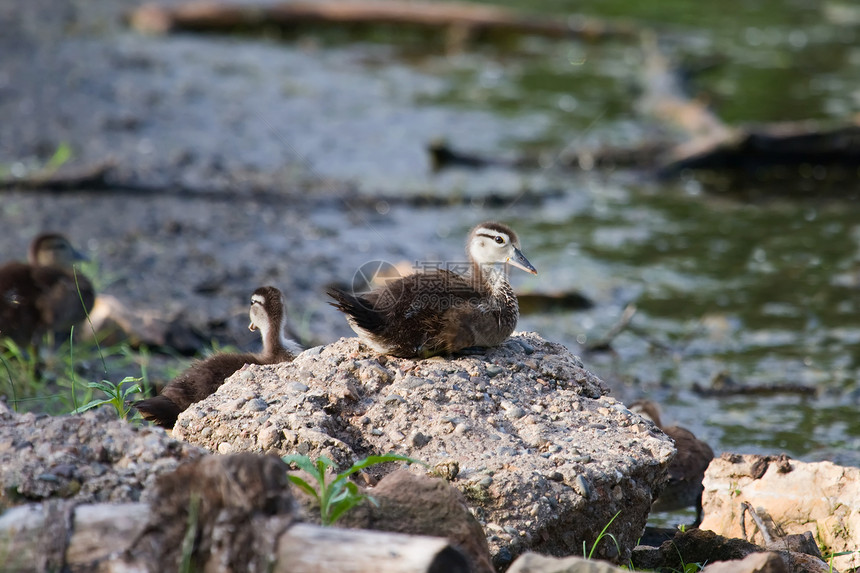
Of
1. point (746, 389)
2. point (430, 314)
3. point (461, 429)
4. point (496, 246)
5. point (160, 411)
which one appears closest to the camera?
point (461, 429)

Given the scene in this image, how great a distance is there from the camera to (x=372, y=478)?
14.0 ft

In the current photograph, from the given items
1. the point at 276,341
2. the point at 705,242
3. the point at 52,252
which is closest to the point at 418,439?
the point at 276,341

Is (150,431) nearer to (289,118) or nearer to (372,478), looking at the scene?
(372,478)

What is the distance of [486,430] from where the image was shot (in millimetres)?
4516

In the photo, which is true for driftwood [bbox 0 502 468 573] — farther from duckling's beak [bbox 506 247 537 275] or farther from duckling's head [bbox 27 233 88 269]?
duckling's head [bbox 27 233 88 269]

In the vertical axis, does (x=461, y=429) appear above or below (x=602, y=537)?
above

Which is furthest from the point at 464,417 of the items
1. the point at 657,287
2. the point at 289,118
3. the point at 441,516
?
the point at 289,118

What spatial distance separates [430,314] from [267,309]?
1.48m

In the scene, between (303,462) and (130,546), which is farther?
(303,462)

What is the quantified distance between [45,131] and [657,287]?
8105mm

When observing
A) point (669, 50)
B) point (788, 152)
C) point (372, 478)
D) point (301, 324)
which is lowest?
point (301, 324)

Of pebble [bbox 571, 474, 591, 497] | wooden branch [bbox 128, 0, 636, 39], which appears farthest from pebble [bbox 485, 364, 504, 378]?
wooden branch [bbox 128, 0, 636, 39]

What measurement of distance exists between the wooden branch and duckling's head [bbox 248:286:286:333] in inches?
560

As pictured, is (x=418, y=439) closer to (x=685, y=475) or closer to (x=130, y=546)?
(x=130, y=546)
